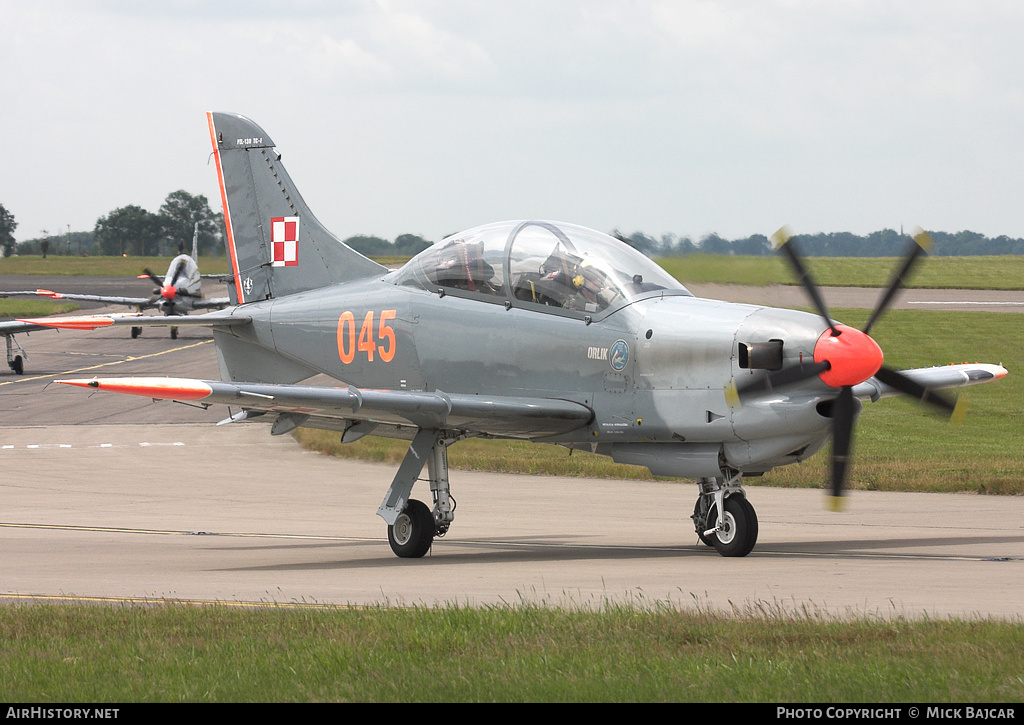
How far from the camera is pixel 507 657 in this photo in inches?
312

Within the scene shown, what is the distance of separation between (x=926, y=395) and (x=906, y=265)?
154 cm

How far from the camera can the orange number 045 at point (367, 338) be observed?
15.7 metres

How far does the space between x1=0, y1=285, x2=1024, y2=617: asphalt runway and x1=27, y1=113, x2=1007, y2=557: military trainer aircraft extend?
116cm

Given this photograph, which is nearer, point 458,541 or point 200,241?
point 458,541

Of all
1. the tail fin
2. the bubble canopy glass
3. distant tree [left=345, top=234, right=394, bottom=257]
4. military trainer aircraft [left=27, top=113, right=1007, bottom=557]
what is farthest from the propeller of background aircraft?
the bubble canopy glass

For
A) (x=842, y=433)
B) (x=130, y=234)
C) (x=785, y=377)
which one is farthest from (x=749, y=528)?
(x=130, y=234)

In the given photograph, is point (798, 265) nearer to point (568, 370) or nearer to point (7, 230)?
point (568, 370)

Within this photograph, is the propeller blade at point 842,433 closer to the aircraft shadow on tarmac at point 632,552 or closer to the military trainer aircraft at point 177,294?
the aircraft shadow on tarmac at point 632,552

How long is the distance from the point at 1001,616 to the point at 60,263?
479 feet

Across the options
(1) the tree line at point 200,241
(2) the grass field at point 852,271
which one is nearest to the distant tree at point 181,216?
(1) the tree line at point 200,241

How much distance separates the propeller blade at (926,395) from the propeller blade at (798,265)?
115 centimetres

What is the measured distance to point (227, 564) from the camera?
47.2 feet

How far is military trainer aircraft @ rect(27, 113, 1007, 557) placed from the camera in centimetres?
1236
